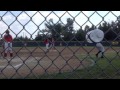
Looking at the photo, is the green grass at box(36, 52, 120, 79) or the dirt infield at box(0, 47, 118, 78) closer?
the dirt infield at box(0, 47, 118, 78)

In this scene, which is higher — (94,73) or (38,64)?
(38,64)

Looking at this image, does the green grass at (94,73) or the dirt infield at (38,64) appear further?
the green grass at (94,73)

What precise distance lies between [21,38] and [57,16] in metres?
0.36

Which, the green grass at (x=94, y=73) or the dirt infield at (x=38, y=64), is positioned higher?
the dirt infield at (x=38, y=64)

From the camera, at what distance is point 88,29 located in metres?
1.63

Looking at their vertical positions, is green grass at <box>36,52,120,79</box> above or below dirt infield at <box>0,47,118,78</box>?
below

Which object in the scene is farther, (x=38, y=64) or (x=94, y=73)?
(x=94, y=73)
